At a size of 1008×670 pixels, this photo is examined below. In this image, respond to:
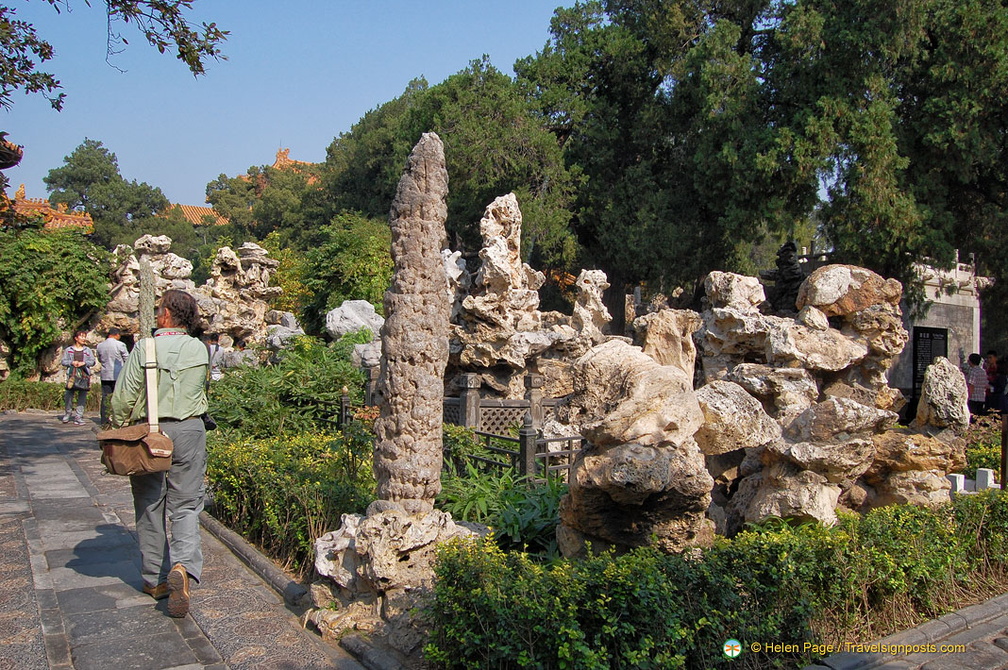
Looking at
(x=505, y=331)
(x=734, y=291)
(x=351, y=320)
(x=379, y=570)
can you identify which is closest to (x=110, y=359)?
(x=351, y=320)

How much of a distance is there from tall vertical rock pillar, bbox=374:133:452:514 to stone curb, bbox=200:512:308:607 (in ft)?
2.93

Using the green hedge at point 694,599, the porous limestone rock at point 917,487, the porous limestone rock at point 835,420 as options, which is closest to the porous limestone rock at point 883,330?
the porous limestone rock at point 917,487

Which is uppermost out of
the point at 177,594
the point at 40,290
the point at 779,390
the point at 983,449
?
the point at 40,290

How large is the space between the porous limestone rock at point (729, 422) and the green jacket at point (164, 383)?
3.26m

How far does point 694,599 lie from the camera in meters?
3.65

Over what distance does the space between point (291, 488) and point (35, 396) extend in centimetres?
1302

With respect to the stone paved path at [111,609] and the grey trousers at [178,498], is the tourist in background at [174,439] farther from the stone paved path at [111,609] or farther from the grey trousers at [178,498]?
the stone paved path at [111,609]

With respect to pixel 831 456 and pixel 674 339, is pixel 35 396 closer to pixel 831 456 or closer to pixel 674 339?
pixel 674 339

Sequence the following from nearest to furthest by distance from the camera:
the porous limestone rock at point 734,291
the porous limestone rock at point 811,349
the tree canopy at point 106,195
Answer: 1. the porous limestone rock at point 811,349
2. the porous limestone rock at point 734,291
3. the tree canopy at point 106,195

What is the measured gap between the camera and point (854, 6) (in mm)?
15336

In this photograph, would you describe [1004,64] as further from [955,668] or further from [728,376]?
[955,668]

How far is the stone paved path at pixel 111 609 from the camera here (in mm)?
3809

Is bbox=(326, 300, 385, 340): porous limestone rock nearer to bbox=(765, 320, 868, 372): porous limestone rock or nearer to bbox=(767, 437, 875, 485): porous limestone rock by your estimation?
bbox=(765, 320, 868, 372): porous limestone rock

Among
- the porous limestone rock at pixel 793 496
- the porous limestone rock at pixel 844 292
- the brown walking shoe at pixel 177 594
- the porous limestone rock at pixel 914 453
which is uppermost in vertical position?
the porous limestone rock at pixel 844 292
